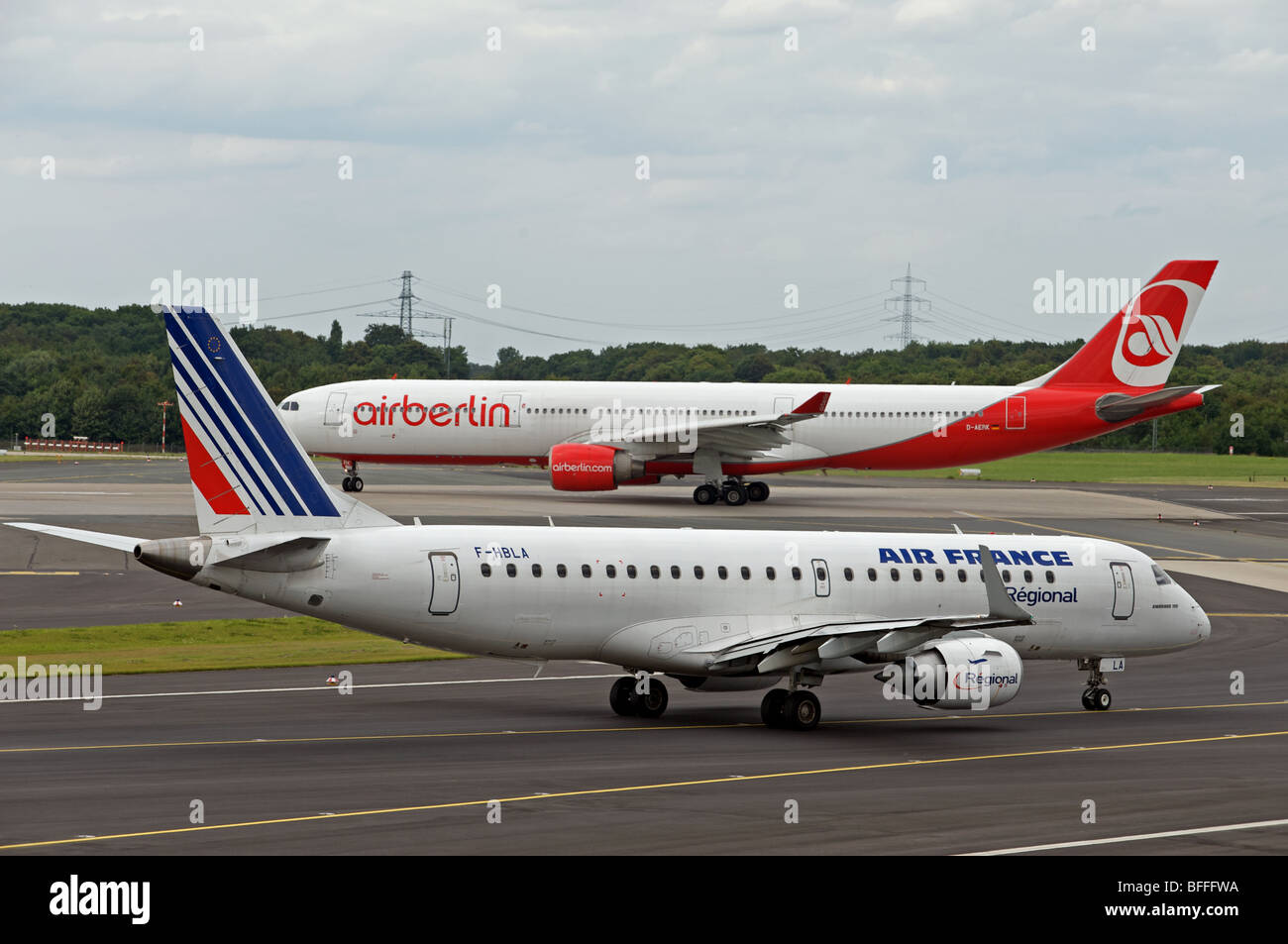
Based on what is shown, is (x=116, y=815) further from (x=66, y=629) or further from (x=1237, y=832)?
(x=66, y=629)

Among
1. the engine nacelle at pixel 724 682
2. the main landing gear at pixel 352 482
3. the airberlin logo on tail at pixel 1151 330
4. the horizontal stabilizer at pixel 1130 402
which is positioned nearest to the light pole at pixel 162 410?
the main landing gear at pixel 352 482

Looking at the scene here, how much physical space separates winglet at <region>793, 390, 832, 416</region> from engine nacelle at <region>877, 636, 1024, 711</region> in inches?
1627

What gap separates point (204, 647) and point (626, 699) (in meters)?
A: 12.8

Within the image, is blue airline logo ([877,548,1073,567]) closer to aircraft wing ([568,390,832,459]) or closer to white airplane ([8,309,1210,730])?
white airplane ([8,309,1210,730])

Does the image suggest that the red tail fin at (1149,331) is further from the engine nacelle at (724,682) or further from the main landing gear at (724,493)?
the engine nacelle at (724,682)

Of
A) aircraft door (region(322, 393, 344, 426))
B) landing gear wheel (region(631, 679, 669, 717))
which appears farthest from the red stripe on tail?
aircraft door (region(322, 393, 344, 426))

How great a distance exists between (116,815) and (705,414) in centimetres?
5130

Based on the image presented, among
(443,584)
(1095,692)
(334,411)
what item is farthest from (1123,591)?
(334,411)

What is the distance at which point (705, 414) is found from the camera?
68188mm

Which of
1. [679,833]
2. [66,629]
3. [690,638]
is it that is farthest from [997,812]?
Answer: [66,629]

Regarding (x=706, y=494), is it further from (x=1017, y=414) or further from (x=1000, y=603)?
(x=1000, y=603)

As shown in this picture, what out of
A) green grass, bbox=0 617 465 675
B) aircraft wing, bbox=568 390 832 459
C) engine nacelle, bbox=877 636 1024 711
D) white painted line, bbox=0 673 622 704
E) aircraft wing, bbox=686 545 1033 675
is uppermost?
aircraft wing, bbox=568 390 832 459

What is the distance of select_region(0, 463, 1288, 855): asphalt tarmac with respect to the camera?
17859 millimetres

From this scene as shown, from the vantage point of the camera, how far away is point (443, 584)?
2488 centimetres
